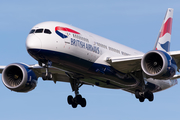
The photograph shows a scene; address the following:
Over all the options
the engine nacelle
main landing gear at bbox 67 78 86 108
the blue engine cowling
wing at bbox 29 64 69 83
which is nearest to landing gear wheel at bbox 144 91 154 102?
the engine nacelle

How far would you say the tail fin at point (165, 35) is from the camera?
1757 inches

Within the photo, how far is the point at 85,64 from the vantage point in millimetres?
31156

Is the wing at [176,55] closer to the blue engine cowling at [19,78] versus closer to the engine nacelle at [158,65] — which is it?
the engine nacelle at [158,65]

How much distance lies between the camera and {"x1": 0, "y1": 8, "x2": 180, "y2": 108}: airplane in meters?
29.1

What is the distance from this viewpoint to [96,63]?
32.0m

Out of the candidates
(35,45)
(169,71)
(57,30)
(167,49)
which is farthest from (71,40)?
(167,49)

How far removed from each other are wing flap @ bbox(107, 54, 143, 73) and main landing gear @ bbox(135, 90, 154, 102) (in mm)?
3220

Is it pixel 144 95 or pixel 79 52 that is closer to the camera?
pixel 79 52

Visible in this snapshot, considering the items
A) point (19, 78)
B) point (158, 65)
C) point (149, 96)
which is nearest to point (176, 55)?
point (158, 65)

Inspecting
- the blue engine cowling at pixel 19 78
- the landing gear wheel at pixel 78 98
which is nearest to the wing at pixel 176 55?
the landing gear wheel at pixel 78 98

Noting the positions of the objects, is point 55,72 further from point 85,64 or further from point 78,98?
point 85,64

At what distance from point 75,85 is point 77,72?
15.1 ft

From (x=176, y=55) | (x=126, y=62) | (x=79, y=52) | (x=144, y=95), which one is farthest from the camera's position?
(x=144, y=95)

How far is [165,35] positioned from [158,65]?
16.0m
